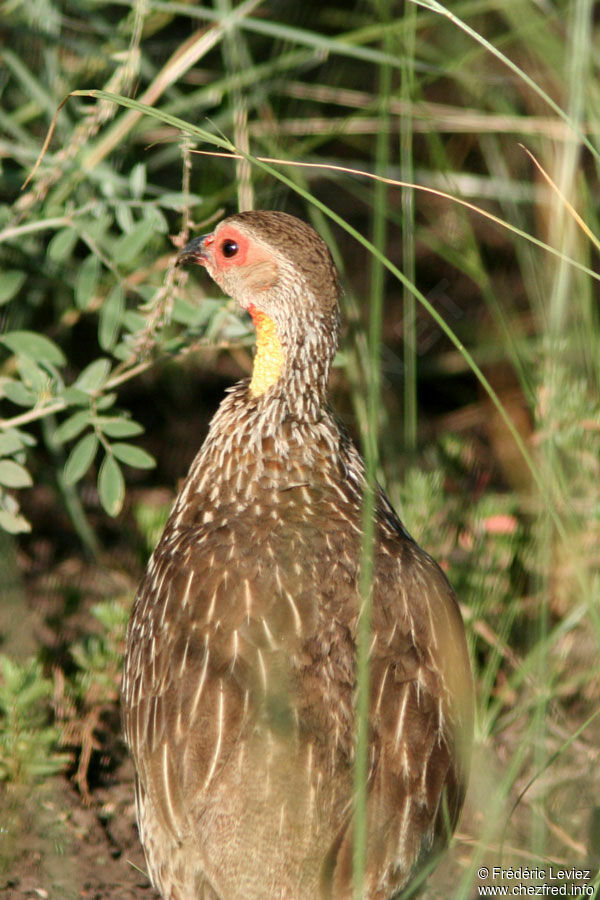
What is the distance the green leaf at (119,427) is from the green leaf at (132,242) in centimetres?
47

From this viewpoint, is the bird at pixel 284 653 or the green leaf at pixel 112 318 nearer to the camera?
the bird at pixel 284 653

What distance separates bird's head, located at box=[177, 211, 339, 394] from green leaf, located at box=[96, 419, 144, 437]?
403 mm

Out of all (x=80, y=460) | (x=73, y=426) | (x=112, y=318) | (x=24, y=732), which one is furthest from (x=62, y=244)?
(x=24, y=732)

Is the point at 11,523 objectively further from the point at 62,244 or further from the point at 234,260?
the point at 234,260

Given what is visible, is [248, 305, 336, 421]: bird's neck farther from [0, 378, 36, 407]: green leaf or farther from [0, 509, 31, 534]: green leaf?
[0, 509, 31, 534]: green leaf

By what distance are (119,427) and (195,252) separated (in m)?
0.56

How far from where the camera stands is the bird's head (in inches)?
128

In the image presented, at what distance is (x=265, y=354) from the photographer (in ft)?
11.0

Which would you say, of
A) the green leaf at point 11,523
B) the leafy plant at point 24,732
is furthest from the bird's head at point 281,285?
the leafy plant at point 24,732

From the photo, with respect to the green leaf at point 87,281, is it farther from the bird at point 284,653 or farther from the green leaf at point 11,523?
the green leaf at point 11,523

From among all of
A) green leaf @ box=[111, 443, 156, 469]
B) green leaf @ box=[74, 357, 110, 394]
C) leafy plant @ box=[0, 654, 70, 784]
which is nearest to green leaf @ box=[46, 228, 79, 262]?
green leaf @ box=[74, 357, 110, 394]

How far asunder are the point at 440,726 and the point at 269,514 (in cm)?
70

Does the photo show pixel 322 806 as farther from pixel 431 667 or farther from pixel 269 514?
pixel 269 514

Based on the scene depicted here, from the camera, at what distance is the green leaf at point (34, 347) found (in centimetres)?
362
